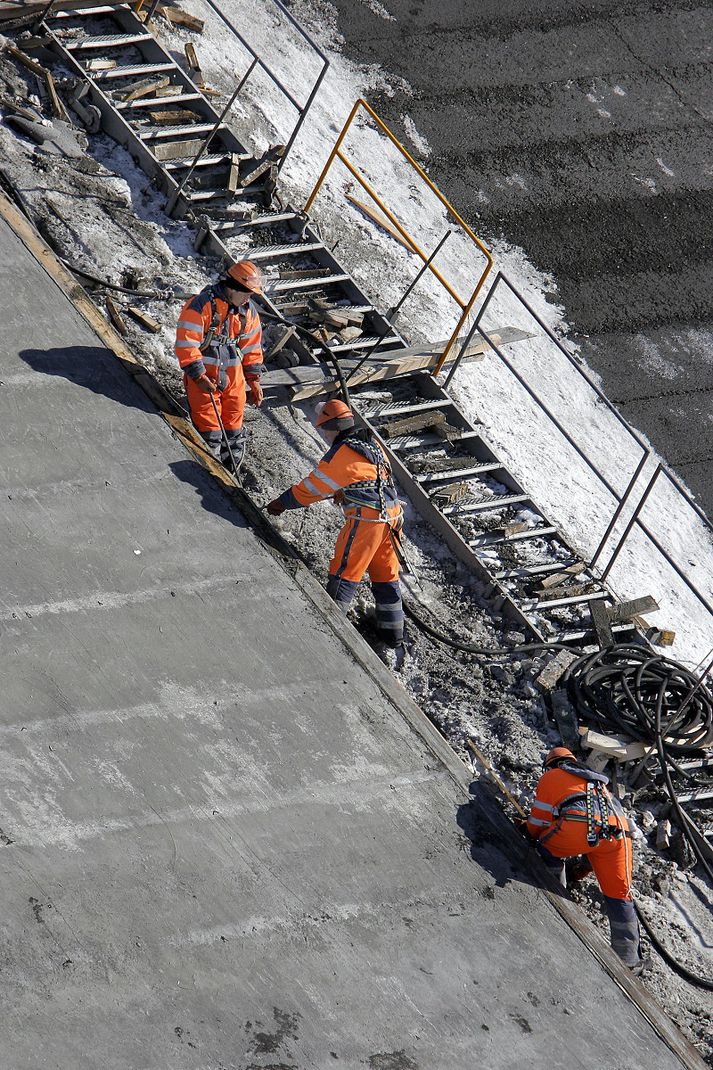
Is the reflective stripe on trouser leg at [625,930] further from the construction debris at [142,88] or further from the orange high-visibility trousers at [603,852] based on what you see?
the construction debris at [142,88]

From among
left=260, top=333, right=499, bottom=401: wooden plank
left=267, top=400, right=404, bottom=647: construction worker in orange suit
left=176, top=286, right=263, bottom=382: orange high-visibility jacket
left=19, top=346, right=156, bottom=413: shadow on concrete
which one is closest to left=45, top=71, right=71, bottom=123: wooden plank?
left=260, top=333, right=499, bottom=401: wooden plank

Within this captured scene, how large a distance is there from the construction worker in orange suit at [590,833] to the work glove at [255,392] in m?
4.18

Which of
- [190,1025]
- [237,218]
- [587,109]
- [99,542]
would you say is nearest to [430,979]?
[190,1025]

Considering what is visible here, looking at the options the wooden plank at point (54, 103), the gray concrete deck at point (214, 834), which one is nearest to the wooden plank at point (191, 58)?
the wooden plank at point (54, 103)

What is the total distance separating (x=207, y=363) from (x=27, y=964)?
202 inches

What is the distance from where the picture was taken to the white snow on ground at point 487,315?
13.0 meters

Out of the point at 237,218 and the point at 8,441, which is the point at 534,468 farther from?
the point at 8,441

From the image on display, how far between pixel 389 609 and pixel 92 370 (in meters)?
3.23

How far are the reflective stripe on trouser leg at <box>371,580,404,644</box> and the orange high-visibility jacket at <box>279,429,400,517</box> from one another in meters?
0.78

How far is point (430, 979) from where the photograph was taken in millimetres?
8242

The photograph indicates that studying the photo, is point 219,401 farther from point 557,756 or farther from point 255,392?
point 557,756

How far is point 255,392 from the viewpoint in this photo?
1138 centimetres

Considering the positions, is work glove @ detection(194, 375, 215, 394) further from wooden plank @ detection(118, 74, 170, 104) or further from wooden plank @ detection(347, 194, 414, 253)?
wooden plank @ detection(118, 74, 170, 104)

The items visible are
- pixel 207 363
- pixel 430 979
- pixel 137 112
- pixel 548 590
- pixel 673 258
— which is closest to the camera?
pixel 430 979
